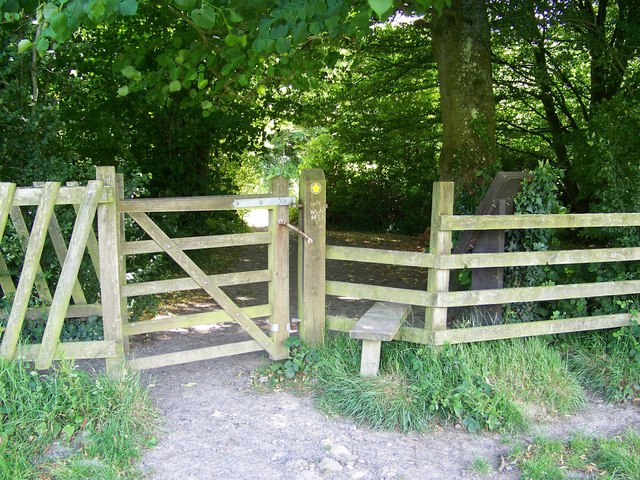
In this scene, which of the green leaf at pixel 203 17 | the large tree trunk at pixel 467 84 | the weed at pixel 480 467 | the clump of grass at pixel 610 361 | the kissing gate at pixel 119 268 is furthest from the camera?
the large tree trunk at pixel 467 84

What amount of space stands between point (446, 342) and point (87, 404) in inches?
110

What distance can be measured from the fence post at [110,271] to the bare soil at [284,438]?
1.23 ft

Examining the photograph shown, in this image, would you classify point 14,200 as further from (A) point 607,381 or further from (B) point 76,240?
(A) point 607,381

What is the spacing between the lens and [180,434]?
4.14m

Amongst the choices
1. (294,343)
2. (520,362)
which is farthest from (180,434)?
(520,362)

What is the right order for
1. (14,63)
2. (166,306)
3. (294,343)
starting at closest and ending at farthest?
(294,343) < (14,63) < (166,306)

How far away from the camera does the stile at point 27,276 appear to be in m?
4.06

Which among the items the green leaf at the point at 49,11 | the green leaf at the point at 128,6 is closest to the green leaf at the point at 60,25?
the green leaf at the point at 49,11

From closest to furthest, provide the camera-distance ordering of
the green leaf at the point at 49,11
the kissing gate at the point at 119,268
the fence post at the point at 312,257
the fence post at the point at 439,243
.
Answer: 1. the green leaf at the point at 49,11
2. the kissing gate at the point at 119,268
3. the fence post at the point at 439,243
4. the fence post at the point at 312,257

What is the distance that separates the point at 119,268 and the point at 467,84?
16.7 feet

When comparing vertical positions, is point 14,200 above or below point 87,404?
above

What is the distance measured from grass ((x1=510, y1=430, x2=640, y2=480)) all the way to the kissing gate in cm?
216

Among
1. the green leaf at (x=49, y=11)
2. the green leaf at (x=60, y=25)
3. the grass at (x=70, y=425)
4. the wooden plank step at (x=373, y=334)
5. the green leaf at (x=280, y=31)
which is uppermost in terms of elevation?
the green leaf at (x=280, y=31)

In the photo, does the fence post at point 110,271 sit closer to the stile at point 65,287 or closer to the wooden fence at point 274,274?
the wooden fence at point 274,274
